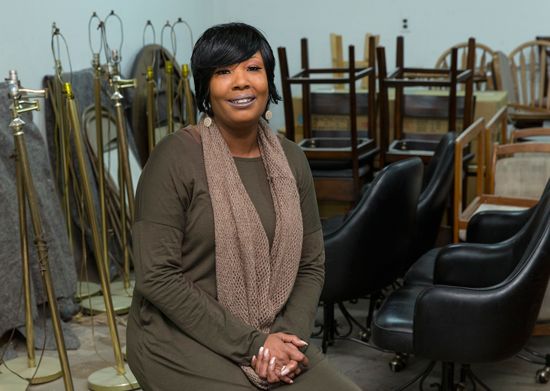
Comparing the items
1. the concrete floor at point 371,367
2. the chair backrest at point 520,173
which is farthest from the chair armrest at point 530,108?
the concrete floor at point 371,367

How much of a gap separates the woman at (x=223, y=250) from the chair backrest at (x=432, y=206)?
1221 millimetres

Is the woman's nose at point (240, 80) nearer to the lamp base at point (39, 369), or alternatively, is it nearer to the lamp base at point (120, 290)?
the lamp base at point (39, 369)

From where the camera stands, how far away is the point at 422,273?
2.29 m

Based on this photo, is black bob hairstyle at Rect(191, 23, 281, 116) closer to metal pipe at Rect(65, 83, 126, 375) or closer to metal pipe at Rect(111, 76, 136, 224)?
metal pipe at Rect(65, 83, 126, 375)

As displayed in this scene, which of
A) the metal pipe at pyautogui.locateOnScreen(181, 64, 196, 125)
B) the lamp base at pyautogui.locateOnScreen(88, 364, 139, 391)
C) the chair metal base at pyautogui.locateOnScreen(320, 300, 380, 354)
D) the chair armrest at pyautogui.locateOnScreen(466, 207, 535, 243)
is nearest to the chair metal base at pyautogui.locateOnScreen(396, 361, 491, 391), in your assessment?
the chair metal base at pyautogui.locateOnScreen(320, 300, 380, 354)

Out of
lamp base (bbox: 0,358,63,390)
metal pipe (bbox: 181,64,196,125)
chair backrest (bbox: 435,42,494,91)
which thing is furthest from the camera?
chair backrest (bbox: 435,42,494,91)

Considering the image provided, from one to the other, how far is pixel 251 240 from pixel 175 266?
17 cm

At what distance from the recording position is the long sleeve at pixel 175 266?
1299 millimetres

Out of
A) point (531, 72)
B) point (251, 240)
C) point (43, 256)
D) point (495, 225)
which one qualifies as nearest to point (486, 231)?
point (495, 225)

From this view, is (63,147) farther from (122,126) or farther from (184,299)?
(184,299)

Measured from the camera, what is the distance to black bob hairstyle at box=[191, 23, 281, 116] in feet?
4.42

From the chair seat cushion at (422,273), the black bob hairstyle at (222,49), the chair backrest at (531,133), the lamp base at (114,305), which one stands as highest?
the black bob hairstyle at (222,49)

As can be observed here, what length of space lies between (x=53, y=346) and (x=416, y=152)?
1.98 meters

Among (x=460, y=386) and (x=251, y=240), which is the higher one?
(x=251, y=240)
